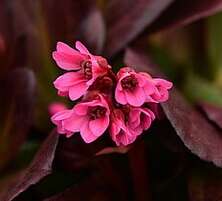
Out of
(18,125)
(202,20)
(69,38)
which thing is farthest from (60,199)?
(202,20)

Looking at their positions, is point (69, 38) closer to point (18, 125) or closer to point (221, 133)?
point (18, 125)

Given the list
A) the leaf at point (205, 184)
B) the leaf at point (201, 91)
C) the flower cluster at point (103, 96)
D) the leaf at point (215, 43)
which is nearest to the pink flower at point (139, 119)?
the flower cluster at point (103, 96)

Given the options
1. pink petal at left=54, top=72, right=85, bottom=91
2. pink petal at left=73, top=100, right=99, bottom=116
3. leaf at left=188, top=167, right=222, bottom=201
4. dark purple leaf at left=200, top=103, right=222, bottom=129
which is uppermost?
pink petal at left=54, top=72, right=85, bottom=91

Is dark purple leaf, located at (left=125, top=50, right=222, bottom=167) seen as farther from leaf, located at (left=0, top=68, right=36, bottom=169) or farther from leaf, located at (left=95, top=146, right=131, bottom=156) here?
leaf, located at (left=0, top=68, right=36, bottom=169)

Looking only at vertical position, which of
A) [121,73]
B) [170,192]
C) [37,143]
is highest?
[121,73]

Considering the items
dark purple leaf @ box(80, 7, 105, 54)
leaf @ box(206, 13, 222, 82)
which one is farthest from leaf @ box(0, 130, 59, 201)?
leaf @ box(206, 13, 222, 82)

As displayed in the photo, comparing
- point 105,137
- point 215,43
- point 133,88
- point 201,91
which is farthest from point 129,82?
point 215,43

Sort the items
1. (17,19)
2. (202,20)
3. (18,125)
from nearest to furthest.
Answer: (18,125) < (17,19) < (202,20)

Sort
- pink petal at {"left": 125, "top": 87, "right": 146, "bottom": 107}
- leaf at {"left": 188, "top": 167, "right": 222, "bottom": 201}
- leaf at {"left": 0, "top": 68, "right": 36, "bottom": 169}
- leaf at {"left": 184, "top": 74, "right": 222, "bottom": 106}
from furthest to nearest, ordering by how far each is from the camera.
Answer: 1. leaf at {"left": 184, "top": 74, "right": 222, "bottom": 106}
2. leaf at {"left": 0, "top": 68, "right": 36, "bottom": 169}
3. leaf at {"left": 188, "top": 167, "right": 222, "bottom": 201}
4. pink petal at {"left": 125, "top": 87, "right": 146, "bottom": 107}
